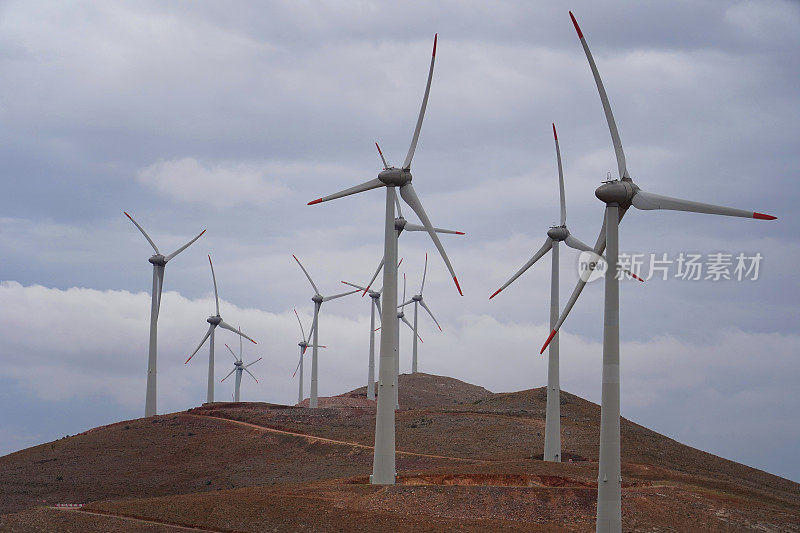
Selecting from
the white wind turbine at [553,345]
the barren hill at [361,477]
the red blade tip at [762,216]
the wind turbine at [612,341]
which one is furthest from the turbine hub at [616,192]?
the white wind turbine at [553,345]

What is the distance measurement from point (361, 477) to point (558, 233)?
23.9 meters

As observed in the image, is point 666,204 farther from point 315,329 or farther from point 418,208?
point 315,329

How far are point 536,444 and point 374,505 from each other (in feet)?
108

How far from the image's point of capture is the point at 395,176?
5409cm

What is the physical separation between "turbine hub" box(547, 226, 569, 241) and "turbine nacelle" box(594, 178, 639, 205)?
2534 centimetres

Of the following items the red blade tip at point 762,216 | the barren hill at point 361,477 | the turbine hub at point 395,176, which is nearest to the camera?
Answer: the red blade tip at point 762,216

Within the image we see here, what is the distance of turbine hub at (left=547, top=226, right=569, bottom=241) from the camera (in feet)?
212

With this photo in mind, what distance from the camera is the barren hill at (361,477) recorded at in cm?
4531

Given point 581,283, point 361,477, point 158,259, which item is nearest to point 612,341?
point 581,283

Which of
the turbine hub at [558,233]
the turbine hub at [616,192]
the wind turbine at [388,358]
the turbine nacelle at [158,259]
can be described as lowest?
the wind turbine at [388,358]

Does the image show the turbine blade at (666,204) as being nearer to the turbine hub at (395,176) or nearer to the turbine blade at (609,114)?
the turbine blade at (609,114)

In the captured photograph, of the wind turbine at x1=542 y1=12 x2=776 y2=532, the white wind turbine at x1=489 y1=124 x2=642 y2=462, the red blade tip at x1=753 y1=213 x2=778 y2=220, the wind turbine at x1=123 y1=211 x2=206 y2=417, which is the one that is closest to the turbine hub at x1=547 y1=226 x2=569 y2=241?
the white wind turbine at x1=489 y1=124 x2=642 y2=462

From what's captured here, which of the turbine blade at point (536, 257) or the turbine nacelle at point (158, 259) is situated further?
the turbine nacelle at point (158, 259)

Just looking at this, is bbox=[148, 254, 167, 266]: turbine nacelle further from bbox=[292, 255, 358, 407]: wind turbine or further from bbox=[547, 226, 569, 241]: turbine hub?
bbox=[547, 226, 569, 241]: turbine hub
